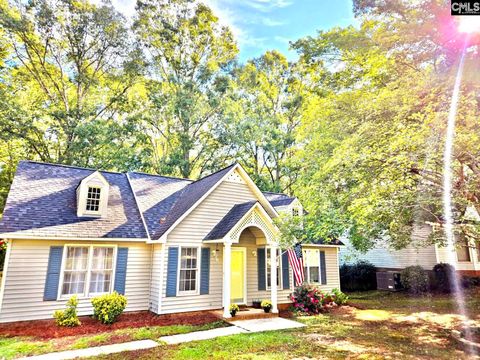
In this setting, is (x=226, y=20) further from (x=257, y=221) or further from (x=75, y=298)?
(x=75, y=298)

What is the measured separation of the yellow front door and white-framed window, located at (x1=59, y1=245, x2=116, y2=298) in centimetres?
476

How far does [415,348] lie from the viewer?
24.4 ft

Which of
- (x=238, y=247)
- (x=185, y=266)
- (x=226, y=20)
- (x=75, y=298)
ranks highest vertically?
(x=226, y=20)

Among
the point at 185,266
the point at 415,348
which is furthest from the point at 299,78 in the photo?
the point at 415,348

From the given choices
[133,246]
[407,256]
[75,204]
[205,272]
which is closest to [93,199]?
[75,204]

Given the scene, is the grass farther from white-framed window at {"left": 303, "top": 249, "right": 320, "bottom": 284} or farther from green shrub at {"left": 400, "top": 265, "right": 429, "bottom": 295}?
green shrub at {"left": 400, "top": 265, "right": 429, "bottom": 295}

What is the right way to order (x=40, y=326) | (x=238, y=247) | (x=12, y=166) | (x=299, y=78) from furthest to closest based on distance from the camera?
(x=299, y=78) → (x=12, y=166) → (x=238, y=247) → (x=40, y=326)

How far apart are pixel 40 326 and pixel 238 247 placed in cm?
732

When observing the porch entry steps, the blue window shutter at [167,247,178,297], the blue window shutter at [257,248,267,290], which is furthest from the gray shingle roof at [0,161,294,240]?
the porch entry steps

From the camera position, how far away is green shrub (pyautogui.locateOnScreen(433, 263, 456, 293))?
17.2 meters

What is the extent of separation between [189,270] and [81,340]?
166 inches

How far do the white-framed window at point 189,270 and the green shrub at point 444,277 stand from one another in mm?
15538

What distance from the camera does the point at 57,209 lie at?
11.0 meters

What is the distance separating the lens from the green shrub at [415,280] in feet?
56.7
